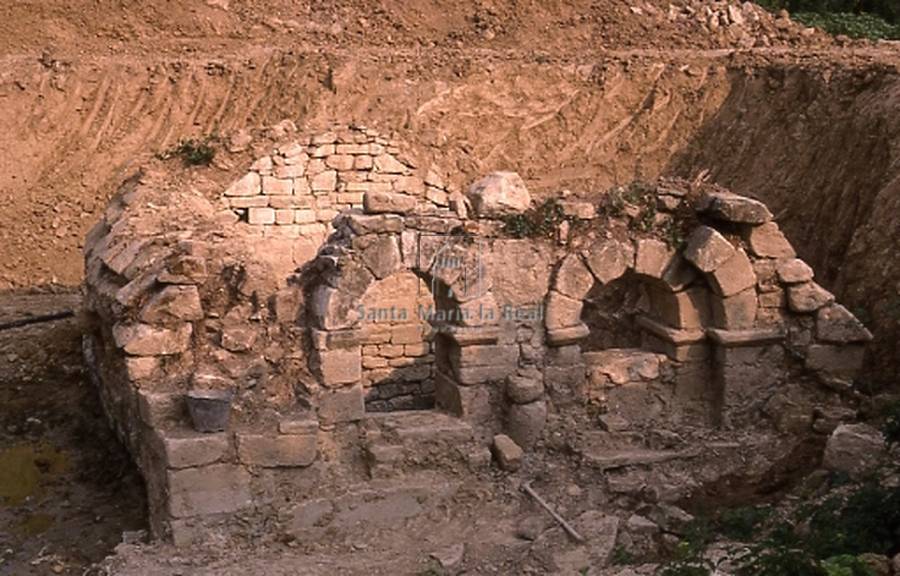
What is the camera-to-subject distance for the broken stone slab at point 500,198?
338 inches

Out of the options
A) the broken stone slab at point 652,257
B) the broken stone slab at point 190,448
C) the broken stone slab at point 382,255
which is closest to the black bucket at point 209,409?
the broken stone slab at point 190,448

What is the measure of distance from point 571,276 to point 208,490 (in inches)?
129

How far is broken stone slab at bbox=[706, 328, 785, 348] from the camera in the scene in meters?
8.98

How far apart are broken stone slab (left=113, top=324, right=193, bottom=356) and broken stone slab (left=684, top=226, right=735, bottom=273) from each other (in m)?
4.07

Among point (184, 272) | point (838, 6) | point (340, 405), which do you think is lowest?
point (340, 405)

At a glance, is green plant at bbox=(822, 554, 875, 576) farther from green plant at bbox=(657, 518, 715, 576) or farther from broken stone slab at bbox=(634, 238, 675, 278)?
broken stone slab at bbox=(634, 238, 675, 278)

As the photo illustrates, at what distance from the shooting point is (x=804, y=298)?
9133 mm

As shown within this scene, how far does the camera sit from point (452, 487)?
836 cm

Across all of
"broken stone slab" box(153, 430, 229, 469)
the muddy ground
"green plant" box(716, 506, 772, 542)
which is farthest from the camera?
the muddy ground

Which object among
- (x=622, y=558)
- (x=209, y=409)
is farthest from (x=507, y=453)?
(x=209, y=409)

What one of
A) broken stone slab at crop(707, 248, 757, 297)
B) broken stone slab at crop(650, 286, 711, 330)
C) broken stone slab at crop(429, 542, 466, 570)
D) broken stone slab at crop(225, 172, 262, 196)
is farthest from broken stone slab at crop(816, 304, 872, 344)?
broken stone slab at crop(225, 172, 262, 196)

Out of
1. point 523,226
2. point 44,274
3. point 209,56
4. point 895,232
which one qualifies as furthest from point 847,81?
Result: point 44,274

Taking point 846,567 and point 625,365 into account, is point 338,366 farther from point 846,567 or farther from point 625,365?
point 846,567

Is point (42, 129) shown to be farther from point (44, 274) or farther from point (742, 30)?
point (742, 30)
